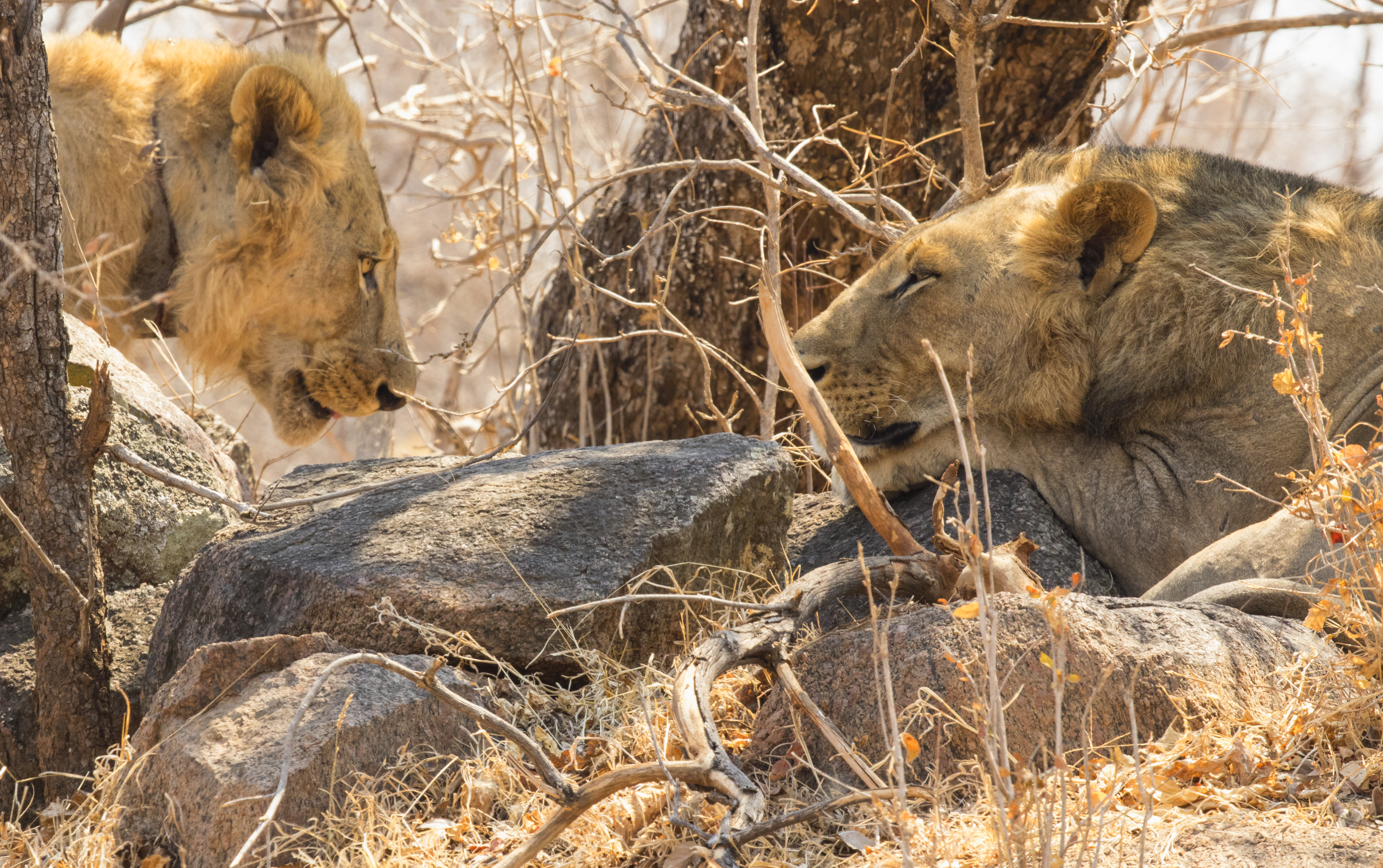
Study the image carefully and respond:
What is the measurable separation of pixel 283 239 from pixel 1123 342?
118 inches

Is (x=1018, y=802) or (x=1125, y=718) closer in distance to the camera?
(x=1018, y=802)

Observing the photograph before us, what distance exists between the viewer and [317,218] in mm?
4617

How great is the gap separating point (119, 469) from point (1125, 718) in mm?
2810

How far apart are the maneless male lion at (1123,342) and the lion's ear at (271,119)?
2086 millimetres

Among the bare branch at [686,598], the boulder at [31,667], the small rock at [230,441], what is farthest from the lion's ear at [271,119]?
the bare branch at [686,598]

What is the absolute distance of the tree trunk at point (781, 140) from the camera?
5246 mm

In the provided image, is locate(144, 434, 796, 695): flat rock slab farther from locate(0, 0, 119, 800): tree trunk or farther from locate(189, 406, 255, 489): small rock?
locate(189, 406, 255, 489): small rock

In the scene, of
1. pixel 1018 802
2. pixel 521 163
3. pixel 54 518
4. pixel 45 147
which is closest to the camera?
pixel 1018 802

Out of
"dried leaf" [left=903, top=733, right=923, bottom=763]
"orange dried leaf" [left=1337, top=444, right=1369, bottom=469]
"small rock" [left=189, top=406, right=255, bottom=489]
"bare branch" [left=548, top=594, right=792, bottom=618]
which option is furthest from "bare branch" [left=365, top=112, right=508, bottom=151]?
"dried leaf" [left=903, top=733, right=923, bottom=763]

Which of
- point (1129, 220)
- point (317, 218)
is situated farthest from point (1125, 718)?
point (317, 218)

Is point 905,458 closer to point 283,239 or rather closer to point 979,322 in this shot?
point 979,322

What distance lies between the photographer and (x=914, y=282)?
352 cm

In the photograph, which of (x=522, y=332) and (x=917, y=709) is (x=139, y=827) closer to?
(x=917, y=709)

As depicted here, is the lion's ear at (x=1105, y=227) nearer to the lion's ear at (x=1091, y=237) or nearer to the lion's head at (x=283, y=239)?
the lion's ear at (x=1091, y=237)
